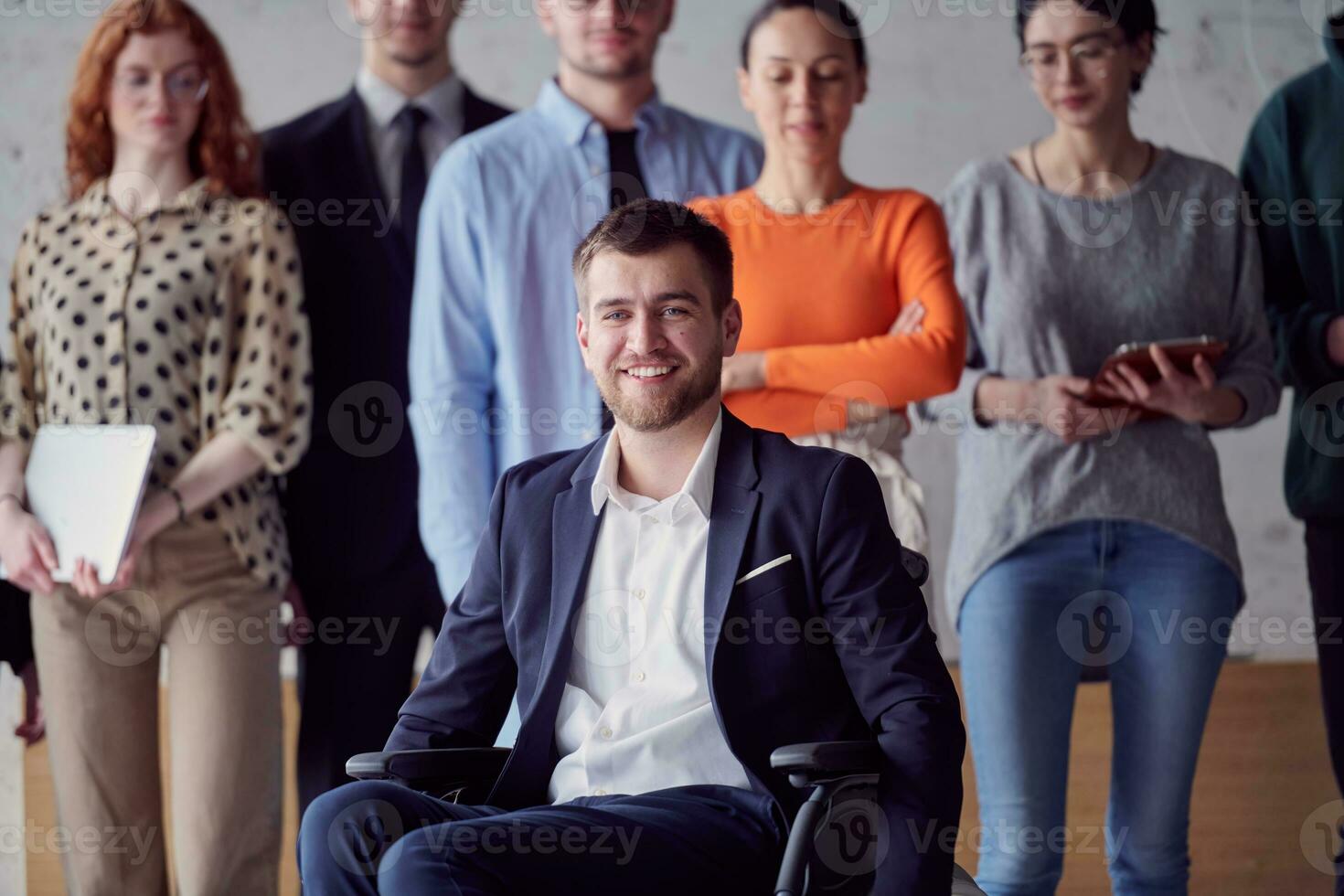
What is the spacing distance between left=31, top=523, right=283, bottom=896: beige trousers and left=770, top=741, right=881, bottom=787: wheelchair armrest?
4.87 ft

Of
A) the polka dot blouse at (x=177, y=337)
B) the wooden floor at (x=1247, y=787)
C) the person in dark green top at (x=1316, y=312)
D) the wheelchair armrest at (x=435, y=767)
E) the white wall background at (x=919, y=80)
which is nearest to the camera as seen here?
the wheelchair armrest at (x=435, y=767)

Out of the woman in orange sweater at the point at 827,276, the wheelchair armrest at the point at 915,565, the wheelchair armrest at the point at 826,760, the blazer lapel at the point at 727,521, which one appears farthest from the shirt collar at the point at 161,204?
the wheelchair armrest at the point at 826,760

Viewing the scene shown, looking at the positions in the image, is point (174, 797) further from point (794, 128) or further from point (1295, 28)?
point (1295, 28)

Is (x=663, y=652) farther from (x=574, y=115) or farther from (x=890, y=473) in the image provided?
(x=574, y=115)

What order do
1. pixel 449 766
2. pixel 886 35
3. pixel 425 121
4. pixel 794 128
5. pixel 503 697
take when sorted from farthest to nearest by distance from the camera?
pixel 886 35, pixel 425 121, pixel 794 128, pixel 503 697, pixel 449 766

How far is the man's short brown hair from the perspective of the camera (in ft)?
6.49

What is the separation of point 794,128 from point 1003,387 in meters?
0.63

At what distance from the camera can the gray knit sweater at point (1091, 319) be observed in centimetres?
271

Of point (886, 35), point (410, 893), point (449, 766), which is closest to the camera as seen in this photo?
point (410, 893)

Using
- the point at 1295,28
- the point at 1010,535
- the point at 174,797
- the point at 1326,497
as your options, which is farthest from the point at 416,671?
the point at 1295,28

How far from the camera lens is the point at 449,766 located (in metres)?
1.90

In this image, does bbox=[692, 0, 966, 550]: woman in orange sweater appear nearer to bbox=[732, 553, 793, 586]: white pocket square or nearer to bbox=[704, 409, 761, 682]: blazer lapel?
bbox=[704, 409, 761, 682]: blazer lapel

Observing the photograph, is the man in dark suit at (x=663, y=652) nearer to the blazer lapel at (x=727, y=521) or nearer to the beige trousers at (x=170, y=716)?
the blazer lapel at (x=727, y=521)

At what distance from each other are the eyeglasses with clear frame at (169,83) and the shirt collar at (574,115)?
2.32 feet
